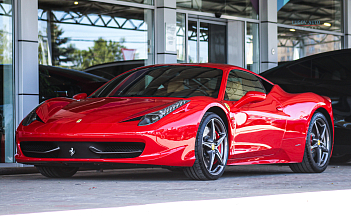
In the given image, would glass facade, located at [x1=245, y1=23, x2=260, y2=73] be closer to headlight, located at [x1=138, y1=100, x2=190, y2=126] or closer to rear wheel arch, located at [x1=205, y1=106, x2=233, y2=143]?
rear wheel arch, located at [x1=205, y1=106, x2=233, y2=143]

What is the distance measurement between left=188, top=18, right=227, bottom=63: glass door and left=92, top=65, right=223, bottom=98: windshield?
6.58 metres

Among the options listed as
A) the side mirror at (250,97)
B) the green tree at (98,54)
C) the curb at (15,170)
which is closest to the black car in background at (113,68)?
the curb at (15,170)

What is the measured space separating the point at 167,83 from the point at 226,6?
8099mm

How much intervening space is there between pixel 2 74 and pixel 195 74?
14.1ft

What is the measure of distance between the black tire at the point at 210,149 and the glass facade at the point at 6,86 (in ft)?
15.1

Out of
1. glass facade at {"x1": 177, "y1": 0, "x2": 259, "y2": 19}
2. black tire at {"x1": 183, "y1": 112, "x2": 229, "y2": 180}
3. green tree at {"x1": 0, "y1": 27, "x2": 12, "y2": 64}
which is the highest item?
glass facade at {"x1": 177, "y1": 0, "x2": 259, "y2": 19}

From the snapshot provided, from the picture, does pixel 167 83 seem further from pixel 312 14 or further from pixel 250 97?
pixel 312 14

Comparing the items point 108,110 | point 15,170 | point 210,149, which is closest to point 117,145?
point 108,110

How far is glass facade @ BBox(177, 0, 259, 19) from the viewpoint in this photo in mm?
12719

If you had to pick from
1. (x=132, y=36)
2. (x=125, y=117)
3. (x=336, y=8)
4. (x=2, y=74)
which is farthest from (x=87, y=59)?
(x=125, y=117)

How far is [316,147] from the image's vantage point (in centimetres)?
692

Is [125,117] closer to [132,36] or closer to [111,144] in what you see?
[111,144]

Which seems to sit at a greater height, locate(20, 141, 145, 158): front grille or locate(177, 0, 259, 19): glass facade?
locate(177, 0, 259, 19): glass facade

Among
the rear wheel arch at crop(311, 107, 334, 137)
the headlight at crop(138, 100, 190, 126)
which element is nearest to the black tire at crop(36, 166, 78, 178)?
the headlight at crop(138, 100, 190, 126)
